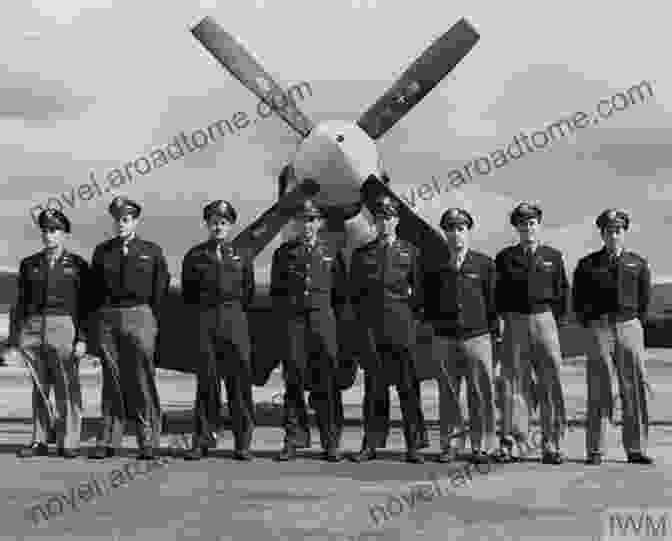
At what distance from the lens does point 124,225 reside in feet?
26.2

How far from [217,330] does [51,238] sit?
1.70 m

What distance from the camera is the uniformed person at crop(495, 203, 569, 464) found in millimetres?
7672

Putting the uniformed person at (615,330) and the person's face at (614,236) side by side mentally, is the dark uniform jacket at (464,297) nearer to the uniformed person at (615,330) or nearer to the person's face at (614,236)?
the uniformed person at (615,330)

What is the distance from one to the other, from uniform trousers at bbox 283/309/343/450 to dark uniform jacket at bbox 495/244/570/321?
1.49m

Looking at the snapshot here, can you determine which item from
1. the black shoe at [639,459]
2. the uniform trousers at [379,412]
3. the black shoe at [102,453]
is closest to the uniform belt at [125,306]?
the black shoe at [102,453]

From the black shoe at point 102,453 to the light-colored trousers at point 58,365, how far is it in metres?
0.22

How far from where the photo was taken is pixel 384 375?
787cm

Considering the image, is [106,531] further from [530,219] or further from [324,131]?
[324,131]

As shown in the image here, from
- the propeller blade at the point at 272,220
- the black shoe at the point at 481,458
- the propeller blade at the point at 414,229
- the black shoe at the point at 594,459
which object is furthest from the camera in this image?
the propeller blade at the point at 272,220

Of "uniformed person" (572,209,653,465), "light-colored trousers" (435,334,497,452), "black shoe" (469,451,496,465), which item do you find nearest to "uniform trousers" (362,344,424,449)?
"light-colored trousers" (435,334,497,452)

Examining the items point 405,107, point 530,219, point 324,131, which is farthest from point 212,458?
point 405,107

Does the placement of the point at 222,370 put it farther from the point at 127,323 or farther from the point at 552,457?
the point at 552,457

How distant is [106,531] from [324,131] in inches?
246

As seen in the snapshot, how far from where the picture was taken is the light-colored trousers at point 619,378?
25.2 ft
